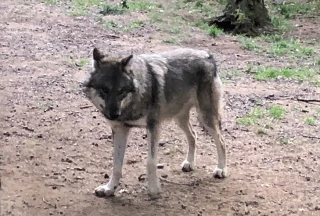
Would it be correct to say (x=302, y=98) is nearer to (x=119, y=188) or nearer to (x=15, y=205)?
(x=119, y=188)

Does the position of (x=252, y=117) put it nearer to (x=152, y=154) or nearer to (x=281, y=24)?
(x=152, y=154)

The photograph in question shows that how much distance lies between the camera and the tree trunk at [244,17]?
13.4m

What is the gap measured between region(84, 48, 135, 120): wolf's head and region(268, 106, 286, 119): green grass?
3287 mm

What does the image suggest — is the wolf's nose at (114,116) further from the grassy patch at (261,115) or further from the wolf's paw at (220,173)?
Result: the grassy patch at (261,115)

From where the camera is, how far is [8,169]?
574cm

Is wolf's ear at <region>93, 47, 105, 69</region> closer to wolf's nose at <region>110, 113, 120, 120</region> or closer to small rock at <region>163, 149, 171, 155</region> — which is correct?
wolf's nose at <region>110, 113, 120, 120</region>

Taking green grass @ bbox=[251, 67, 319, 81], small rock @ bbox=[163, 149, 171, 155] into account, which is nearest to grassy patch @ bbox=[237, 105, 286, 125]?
small rock @ bbox=[163, 149, 171, 155]

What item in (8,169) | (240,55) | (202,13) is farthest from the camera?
(202,13)

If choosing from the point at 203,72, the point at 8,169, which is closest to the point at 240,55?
the point at 203,72

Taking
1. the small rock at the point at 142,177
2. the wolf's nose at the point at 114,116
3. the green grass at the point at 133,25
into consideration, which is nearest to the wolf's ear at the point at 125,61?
the wolf's nose at the point at 114,116

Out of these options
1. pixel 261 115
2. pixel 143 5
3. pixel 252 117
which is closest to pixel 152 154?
pixel 252 117

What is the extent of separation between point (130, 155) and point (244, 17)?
768cm

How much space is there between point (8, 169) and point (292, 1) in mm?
13650

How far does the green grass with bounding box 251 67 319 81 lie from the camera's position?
379 inches
